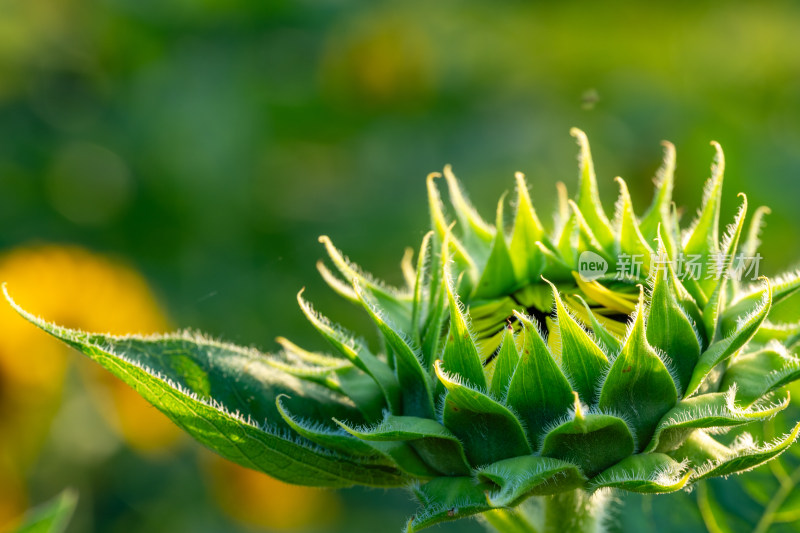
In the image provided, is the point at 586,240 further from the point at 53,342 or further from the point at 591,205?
the point at 53,342

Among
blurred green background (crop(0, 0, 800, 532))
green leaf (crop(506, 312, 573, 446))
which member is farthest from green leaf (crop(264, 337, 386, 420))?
blurred green background (crop(0, 0, 800, 532))

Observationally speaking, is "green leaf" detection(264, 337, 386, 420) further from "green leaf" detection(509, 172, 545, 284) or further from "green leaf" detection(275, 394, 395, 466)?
"green leaf" detection(509, 172, 545, 284)

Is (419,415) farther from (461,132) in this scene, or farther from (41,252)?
(461,132)

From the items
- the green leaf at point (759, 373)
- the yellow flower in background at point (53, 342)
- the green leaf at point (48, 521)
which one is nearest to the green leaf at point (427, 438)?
the green leaf at point (759, 373)

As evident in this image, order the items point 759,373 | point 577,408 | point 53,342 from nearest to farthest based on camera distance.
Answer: point 577,408
point 759,373
point 53,342

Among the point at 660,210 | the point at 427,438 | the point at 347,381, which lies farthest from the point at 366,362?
the point at 660,210

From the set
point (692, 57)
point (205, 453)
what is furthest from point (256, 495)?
point (692, 57)
